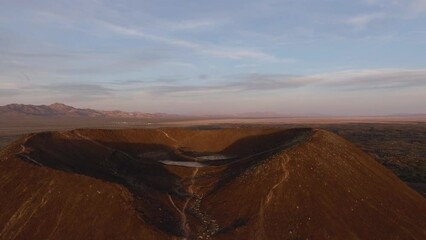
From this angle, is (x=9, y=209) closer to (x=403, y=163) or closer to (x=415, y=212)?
(x=415, y=212)

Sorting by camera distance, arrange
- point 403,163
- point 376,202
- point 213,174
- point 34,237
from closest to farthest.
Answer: point 34,237
point 376,202
point 213,174
point 403,163

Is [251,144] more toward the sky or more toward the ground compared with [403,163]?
more toward the sky

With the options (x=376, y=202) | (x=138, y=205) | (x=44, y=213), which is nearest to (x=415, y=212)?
(x=376, y=202)

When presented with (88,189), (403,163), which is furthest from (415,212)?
(403,163)

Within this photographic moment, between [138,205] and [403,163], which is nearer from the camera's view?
[138,205]

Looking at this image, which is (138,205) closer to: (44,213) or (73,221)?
(73,221)

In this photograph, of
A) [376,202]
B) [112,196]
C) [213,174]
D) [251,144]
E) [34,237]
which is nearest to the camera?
[34,237]
